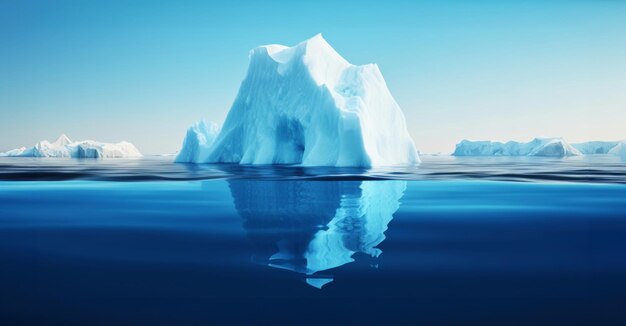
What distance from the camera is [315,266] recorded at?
399 centimetres

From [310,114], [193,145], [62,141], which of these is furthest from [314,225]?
[62,141]

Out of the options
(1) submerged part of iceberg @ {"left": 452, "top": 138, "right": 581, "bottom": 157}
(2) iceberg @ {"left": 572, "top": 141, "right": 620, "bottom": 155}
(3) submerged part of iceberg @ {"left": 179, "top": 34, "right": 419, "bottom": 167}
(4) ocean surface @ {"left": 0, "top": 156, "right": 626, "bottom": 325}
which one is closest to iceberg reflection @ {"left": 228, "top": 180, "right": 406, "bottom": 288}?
(4) ocean surface @ {"left": 0, "top": 156, "right": 626, "bottom": 325}

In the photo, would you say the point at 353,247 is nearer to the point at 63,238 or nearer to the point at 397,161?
the point at 63,238

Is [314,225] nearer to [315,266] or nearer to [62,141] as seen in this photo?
[315,266]

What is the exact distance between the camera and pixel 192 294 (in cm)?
324

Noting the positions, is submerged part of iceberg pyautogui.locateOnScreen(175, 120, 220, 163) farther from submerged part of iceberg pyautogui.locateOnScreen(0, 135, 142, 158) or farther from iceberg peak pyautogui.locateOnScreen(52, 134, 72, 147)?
iceberg peak pyautogui.locateOnScreen(52, 134, 72, 147)

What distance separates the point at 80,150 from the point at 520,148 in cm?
9274

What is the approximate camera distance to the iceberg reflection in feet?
13.9

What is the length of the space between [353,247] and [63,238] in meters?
3.84

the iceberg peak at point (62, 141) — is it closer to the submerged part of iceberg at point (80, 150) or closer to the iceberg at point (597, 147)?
the submerged part of iceberg at point (80, 150)

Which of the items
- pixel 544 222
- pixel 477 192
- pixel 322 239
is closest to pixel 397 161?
pixel 477 192

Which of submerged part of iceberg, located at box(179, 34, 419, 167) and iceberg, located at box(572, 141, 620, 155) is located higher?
submerged part of iceberg, located at box(179, 34, 419, 167)

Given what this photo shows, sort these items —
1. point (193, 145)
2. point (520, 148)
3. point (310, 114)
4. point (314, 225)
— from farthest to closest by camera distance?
1. point (520, 148)
2. point (193, 145)
3. point (310, 114)
4. point (314, 225)

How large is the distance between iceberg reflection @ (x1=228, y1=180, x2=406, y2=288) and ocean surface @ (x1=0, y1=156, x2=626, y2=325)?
0.03 meters
